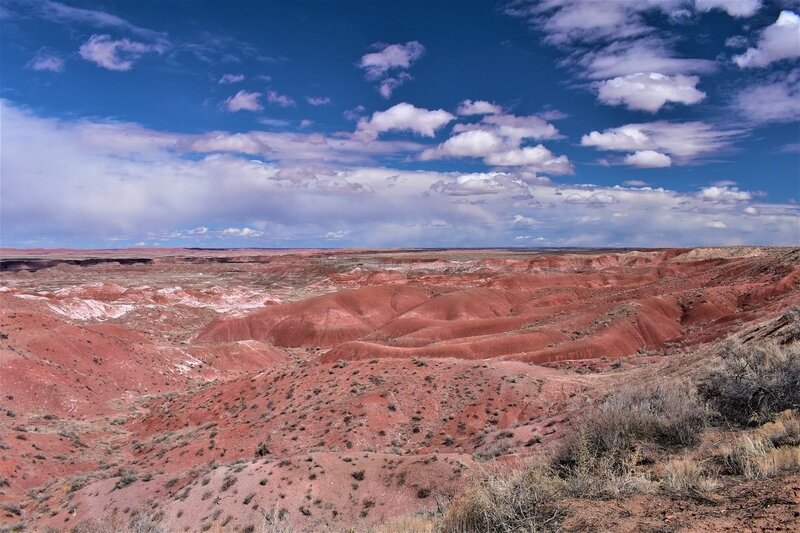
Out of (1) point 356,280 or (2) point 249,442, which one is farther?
(1) point 356,280

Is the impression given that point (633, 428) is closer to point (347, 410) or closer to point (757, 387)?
point (757, 387)

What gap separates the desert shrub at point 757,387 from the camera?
935cm

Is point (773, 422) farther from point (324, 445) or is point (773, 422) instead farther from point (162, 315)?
point (162, 315)

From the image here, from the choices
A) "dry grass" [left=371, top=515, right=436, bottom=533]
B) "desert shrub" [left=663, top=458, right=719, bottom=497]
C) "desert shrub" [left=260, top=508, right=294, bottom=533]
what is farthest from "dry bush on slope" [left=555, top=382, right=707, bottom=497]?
"desert shrub" [left=260, top=508, right=294, bottom=533]

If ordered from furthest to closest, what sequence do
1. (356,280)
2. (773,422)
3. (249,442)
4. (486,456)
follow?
(356,280) < (249,442) < (486,456) < (773,422)

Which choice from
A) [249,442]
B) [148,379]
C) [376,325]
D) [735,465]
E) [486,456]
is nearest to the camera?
[735,465]

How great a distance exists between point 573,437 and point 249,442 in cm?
1776

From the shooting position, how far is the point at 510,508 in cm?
623

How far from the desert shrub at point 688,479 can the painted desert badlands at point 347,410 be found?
53 millimetres

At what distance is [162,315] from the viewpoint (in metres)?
67.2

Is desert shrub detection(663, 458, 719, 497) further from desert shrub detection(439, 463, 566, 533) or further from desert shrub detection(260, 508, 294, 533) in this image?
desert shrub detection(260, 508, 294, 533)

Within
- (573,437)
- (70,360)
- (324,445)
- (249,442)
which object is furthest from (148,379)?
(573,437)

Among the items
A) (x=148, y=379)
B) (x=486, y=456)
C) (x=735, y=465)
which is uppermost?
(x=735, y=465)

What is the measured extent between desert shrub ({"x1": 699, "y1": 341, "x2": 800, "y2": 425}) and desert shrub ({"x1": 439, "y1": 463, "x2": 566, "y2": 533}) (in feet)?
16.7
